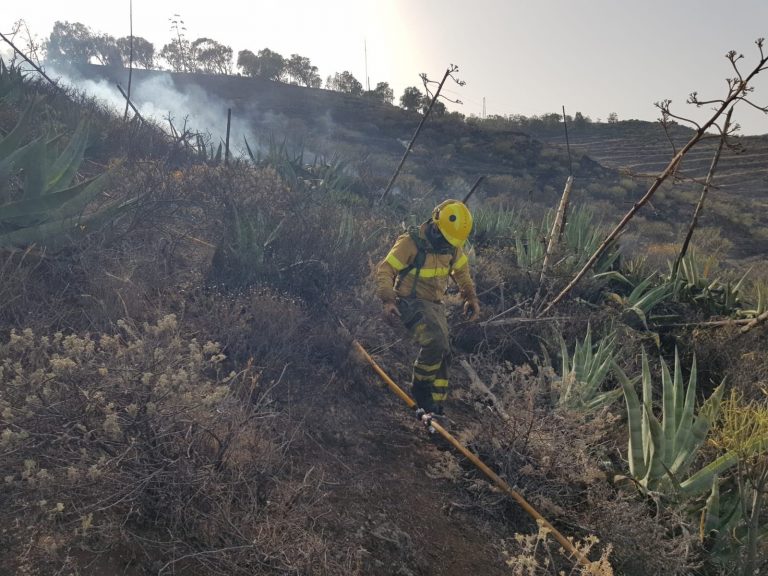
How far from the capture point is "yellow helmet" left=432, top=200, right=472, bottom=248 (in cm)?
448

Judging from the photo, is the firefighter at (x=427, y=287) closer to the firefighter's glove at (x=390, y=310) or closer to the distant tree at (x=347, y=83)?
the firefighter's glove at (x=390, y=310)

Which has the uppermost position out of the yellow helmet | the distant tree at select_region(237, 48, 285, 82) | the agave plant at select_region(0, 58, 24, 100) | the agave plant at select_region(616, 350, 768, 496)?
the distant tree at select_region(237, 48, 285, 82)

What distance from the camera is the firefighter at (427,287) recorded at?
4.43m

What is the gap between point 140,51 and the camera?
5053 centimetres

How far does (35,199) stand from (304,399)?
2568 mm

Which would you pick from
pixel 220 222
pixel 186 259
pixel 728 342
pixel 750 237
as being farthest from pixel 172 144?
pixel 750 237

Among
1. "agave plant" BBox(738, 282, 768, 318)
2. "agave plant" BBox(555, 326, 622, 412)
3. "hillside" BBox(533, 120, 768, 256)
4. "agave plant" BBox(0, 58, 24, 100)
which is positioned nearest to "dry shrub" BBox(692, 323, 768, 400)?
"agave plant" BBox(738, 282, 768, 318)

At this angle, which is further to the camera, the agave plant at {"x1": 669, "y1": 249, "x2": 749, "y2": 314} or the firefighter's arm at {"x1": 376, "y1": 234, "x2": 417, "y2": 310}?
the agave plant at {"x1": 669, "y1": 249, "x2": 749, "y2": 314}

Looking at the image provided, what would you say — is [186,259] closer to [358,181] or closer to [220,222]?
[220,222]

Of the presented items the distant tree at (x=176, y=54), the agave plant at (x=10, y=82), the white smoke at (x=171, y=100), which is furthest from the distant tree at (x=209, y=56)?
the agave plant at (x=10, y=82)

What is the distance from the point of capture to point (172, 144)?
8.34 metres

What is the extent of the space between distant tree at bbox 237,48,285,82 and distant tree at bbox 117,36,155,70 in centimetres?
839

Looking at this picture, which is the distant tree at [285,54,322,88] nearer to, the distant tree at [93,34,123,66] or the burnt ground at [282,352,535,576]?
the distant tree at [93,34,123,66]

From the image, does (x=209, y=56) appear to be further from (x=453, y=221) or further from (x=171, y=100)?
(x=453, y=221)
